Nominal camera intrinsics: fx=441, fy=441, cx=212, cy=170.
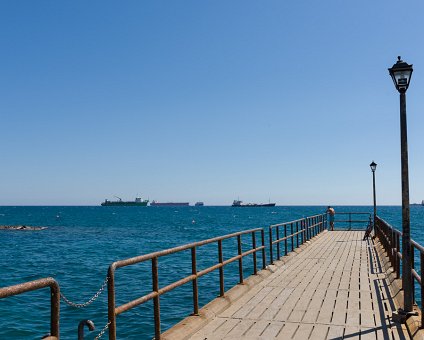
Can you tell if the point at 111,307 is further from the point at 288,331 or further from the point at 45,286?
the point at 288,331

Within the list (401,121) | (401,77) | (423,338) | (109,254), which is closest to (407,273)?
(423,338)

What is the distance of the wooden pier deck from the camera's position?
6.59 metres

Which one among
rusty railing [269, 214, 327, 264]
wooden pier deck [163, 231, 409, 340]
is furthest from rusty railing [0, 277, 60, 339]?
rusty railing [269, 214, 327, 264]

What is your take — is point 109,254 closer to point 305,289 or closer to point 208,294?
point 208,294

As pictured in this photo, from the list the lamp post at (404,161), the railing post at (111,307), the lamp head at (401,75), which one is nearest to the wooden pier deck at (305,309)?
the lamp post at (404,161)

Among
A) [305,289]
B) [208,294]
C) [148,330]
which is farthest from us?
[208,294]

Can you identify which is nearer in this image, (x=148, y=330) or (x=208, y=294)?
(x=148, y=330)

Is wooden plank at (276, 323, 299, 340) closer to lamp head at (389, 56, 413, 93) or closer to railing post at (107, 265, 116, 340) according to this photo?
railing post at (107, 265, 116, 340)

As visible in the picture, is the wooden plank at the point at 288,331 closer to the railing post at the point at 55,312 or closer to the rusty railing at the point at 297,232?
the railing post at the point at 55,312

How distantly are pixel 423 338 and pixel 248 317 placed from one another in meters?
2.78

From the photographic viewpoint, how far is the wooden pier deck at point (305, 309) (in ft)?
21.6

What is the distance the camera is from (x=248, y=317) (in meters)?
7.54

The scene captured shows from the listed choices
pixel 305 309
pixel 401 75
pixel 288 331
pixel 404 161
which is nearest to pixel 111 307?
pixel 288 331

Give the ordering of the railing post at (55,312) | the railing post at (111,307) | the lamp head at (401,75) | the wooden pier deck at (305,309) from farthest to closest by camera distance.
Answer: the lamp head at (401,75)
the wooden pier deck at (305,309)
the railing post at (111,307)
the railing post at (55,312)
